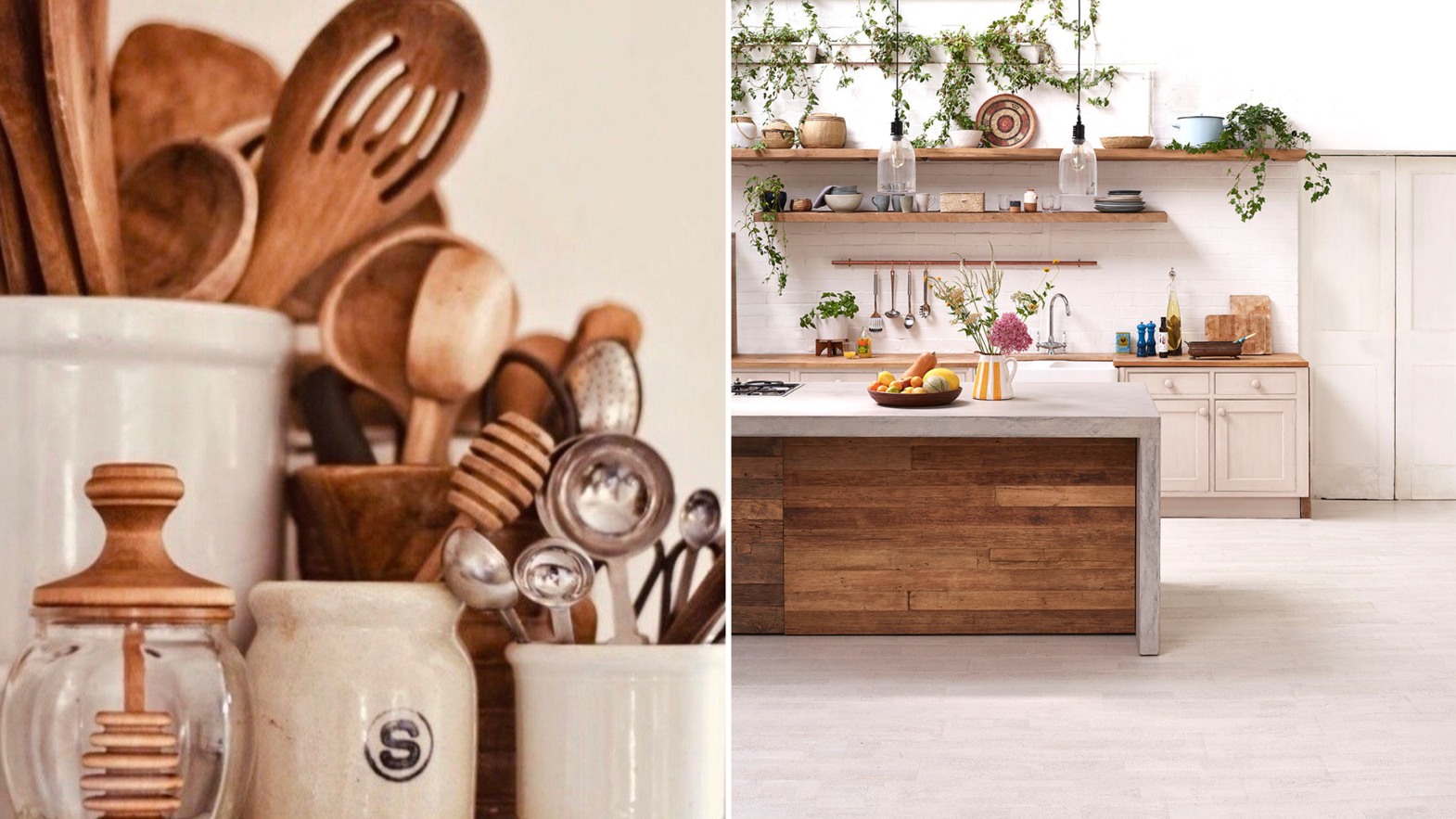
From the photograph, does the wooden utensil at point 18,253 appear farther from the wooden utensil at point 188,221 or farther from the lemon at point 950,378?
the lemon at point 950,378

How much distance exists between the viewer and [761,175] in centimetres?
782

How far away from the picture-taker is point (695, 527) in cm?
109

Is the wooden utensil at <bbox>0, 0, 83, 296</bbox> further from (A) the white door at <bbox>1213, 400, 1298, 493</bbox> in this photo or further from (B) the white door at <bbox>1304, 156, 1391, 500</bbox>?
(B) the white door at <bbox>1304, 156, 1391, 500</bbox>

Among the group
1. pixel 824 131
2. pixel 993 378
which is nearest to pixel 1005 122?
pixel 824 131

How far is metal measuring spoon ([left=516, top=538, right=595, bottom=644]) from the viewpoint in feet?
3.54

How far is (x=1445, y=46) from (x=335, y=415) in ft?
26.7

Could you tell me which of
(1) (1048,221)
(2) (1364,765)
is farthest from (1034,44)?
(2) (1364,765)

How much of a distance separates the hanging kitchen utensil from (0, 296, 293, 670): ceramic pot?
9.3 inches

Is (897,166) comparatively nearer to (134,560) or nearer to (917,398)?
(917,398)

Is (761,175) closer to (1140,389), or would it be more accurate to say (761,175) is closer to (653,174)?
(1140,389)

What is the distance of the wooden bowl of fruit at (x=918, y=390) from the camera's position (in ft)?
15.5

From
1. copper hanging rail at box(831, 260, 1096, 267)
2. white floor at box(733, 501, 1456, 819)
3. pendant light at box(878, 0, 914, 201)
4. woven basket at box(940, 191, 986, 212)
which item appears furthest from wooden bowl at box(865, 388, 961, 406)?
copper hanging rail at box(831, 260, 1096, 267)

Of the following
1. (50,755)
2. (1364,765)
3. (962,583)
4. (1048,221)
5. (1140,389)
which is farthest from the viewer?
(1048,221)

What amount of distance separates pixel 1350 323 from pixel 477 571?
771cm
